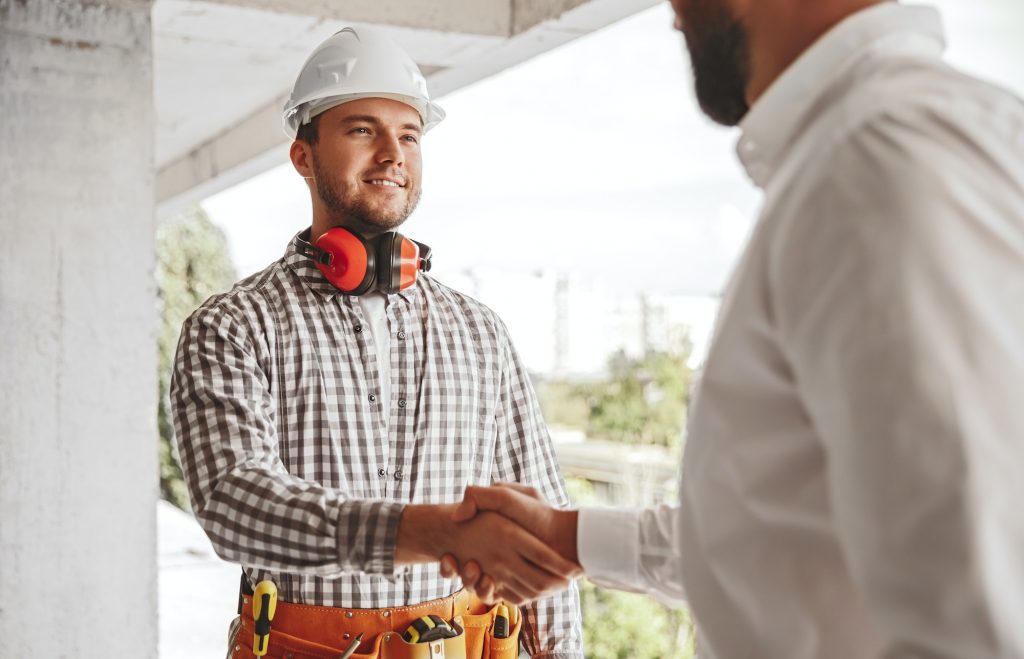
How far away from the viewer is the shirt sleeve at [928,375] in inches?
34.1

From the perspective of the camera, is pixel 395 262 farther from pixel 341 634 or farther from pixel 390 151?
pixel 341 634

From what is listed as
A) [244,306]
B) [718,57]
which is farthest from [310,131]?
[718,57]

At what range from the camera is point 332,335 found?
8.20 ft

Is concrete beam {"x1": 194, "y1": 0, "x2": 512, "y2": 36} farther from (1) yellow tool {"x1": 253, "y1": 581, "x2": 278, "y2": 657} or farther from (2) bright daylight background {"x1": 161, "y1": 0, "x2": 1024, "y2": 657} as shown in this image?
(1) yellow tool {"x1": 253, "y1": 581, "x2": 278, "y2": 657}

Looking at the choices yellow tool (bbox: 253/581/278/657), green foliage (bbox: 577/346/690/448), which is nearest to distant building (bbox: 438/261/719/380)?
green foliage (bbox: 577/346/690/448)

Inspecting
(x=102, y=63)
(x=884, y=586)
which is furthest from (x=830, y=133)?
(x=102, y=63)

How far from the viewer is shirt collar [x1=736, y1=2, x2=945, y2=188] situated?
3.78 ft

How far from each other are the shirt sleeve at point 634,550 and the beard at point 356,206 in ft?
3.34

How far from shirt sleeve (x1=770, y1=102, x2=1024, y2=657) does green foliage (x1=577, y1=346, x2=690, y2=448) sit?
12.7 m

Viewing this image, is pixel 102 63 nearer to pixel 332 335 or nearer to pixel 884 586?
pixel 332 335

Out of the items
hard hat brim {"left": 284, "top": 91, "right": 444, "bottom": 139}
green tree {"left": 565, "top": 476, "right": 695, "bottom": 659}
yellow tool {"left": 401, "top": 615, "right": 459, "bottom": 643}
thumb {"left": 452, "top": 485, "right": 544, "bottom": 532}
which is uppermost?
hard hat brim {"left": 284, "top": 91, "right": 444, "bottom": 139}

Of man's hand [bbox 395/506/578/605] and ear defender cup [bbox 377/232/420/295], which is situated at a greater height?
ear defender cup [bbox 377/232/420/295]

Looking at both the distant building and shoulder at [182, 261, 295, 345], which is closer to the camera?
shoulder at [182, 261, 295, 345]

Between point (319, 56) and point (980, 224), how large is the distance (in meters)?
2.07
